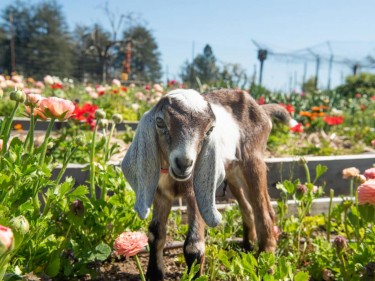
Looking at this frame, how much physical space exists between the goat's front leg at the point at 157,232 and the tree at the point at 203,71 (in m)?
8.55

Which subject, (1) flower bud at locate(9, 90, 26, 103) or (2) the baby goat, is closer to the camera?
(2) the baby goat

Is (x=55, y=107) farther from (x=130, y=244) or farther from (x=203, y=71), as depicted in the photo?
(x=203, y=71)

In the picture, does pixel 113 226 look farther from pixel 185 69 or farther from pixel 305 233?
pixel 185 69

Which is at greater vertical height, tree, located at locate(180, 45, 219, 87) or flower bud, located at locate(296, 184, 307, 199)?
tree, located at locate(180, 45, 219, 87)

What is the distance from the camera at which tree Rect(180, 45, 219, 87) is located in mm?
10961

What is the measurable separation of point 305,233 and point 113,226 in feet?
4.13

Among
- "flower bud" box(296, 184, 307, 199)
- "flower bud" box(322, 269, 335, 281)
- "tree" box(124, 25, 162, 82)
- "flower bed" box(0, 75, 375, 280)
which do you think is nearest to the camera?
"flower bed" box(0, 75, 375, 280)

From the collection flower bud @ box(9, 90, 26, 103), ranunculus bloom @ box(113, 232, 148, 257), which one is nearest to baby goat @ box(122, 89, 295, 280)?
ranunculus bloom @ box(113, 232, 148, 257)

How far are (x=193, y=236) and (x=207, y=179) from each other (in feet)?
0.90

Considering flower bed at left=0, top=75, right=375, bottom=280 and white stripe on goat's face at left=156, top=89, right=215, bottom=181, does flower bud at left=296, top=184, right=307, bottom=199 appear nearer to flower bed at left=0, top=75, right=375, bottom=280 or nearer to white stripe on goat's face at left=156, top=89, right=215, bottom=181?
flower bed at left=0, top=75, right=375, bottom=280

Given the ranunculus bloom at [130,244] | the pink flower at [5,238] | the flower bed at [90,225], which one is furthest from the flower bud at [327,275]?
the pink flower at [5,238]

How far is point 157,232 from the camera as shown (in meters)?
1.82

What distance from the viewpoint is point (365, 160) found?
3832 mm

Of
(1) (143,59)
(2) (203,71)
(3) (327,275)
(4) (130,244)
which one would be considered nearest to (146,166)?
(4) (130,244)
